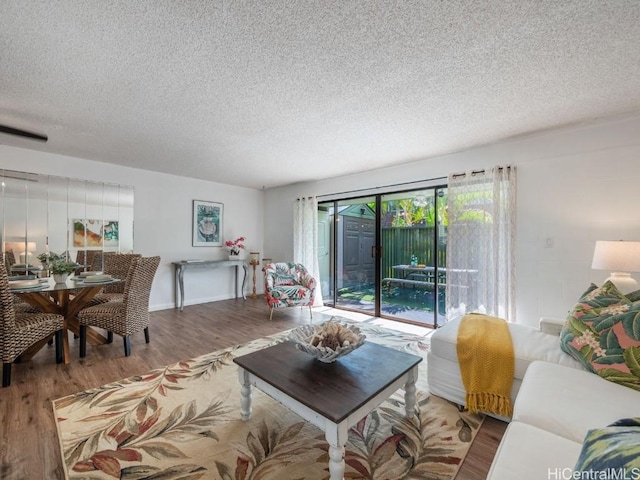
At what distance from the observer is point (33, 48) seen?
1.68m

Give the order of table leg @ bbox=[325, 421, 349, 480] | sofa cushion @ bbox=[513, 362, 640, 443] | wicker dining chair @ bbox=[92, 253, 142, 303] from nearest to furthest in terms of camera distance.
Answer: sofa cushion @ bbox=[513, 362, 640, 443], table leg @ bbox=[325, 421, 349, 480], wicker dining chair @ bbox=[92, 253, 142, 303]

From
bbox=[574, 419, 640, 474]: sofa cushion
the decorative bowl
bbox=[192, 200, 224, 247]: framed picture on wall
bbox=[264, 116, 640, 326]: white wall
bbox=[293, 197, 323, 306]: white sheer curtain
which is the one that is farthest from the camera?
bbox=[192, 200, 224, 247]: framed picture on wall

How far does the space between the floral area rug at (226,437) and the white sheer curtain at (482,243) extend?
159cm

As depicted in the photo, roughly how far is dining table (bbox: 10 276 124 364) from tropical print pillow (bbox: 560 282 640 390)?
385 centimetres

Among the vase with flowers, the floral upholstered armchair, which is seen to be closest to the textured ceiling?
the floral upholstered armchair

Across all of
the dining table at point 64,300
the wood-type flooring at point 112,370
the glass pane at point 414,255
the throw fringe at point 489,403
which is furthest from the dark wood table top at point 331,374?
the glass pane at point 414,255

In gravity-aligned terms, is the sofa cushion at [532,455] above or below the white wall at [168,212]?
below

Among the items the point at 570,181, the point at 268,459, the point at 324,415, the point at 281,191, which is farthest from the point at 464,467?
the point at 281,191

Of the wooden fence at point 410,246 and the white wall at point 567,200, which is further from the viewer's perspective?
the wooden fence at point 410,246

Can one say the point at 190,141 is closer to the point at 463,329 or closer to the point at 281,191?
the point at 281,191

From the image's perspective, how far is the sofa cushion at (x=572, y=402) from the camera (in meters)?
1.11

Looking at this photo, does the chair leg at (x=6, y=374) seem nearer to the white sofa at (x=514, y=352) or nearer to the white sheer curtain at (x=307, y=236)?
the white sofa at (x=514, y=352)

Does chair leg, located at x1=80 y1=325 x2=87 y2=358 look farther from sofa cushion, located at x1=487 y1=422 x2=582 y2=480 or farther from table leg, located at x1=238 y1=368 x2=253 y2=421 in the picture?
sofa cushion, located at x1=487 y1=422 x2=582 y2=480

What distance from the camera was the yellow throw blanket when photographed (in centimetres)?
178
